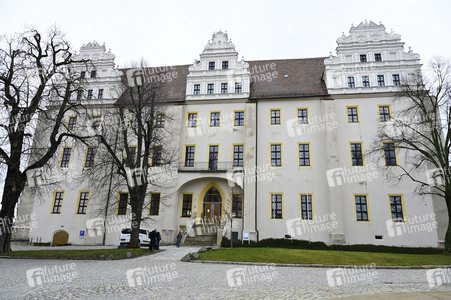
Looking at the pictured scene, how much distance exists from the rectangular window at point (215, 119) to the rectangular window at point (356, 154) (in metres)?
11.4

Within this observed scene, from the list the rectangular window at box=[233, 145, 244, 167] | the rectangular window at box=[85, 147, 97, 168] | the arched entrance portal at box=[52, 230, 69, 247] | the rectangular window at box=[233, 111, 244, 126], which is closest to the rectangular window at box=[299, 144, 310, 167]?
the rectangular window at box=[233, 145, 244, 167]

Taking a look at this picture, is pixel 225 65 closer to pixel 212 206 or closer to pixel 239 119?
pixel 239 119

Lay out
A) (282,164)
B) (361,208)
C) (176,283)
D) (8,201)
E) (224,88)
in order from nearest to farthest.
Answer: (176,283)
(8,201)
(361,208)
(282,164)
(224,88)

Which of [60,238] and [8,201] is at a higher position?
[8,201]

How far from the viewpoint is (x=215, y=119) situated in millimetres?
26719

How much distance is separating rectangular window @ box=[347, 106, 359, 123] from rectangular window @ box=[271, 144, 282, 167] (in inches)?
246

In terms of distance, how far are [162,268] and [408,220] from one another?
60.5 feet

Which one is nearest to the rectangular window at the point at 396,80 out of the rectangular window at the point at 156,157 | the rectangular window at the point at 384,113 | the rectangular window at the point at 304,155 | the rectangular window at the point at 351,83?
the rectangular window at the point at 384,113

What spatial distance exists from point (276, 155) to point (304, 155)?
2277 millimetres

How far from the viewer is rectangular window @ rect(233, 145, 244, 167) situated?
82.6ft

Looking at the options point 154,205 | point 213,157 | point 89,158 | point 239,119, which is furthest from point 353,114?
point 89,158

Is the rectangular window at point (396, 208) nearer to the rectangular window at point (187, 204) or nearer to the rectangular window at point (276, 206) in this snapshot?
the rectangular window at point (276, 206)

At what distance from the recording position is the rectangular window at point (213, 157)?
83.1ft

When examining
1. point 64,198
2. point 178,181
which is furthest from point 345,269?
point 64,198
